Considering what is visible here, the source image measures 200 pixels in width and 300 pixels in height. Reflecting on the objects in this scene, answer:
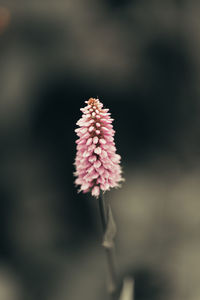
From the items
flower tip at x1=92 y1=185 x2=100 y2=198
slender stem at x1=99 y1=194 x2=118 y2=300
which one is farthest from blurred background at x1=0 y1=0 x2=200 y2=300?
flower tip at x1=92 y1=185 x2=100 y2=198

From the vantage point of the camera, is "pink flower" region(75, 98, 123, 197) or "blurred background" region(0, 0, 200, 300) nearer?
"pink flower" region(75, 98, 123, 197)

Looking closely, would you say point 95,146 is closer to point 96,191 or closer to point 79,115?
point 96,191

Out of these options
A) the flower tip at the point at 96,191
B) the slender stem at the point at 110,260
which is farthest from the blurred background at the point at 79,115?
the flower tip at the point at 96,191

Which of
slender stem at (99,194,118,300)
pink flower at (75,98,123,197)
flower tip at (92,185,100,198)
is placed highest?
pink flower at (75,98,123,197)

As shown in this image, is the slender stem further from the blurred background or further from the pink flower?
the blurred background

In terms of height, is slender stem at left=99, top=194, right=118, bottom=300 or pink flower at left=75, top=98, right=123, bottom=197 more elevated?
pink flower at left=75, top=98, right=123, bottom=197

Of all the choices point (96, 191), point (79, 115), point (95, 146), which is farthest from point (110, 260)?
point (79, 115)
